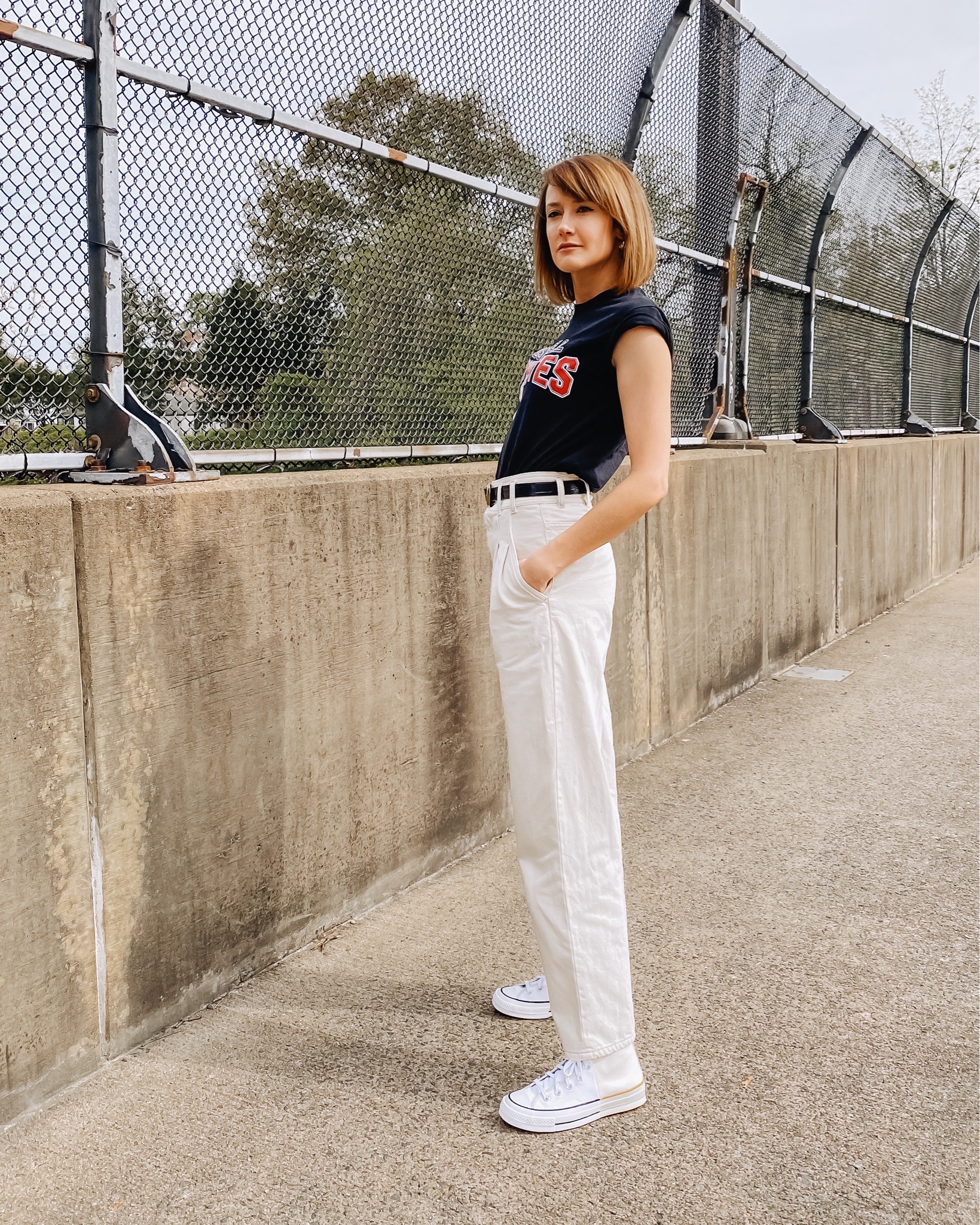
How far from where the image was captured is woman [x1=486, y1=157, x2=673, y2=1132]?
2.48 m

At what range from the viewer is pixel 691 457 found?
19.4ft

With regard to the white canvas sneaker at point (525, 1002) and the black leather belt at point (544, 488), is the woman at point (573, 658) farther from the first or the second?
the white canvas sneaker at point (525, 1002)

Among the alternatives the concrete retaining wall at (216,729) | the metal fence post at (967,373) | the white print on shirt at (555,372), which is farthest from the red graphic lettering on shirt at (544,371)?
the metal fence post at (967,373)

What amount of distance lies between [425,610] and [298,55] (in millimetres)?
1631

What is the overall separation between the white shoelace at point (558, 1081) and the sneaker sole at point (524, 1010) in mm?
389

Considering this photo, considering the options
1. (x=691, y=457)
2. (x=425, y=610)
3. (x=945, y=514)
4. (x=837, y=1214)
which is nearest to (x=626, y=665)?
(x=691, y=457)

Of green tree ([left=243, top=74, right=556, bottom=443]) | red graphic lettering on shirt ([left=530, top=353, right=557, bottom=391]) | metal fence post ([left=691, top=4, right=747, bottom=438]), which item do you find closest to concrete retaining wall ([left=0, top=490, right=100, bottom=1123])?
red graphic lettering on shirt ([left=530, top=353, right=557, bottom=391])

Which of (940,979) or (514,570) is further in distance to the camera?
(940,979)

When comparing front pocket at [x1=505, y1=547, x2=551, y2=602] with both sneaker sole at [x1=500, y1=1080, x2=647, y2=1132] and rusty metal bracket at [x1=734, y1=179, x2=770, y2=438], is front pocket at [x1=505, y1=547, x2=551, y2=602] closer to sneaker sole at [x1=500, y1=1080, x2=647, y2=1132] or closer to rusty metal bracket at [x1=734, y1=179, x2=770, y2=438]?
sneaker sole at [x1=500, y1=1080, x2=647, y2=1132]

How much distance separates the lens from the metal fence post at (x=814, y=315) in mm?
8078

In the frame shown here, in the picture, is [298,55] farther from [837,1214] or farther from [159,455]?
[837,1214]

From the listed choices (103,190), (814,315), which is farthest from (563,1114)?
(814,315)

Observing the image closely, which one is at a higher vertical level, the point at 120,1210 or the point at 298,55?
the point at 298,55

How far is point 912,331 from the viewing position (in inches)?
433
